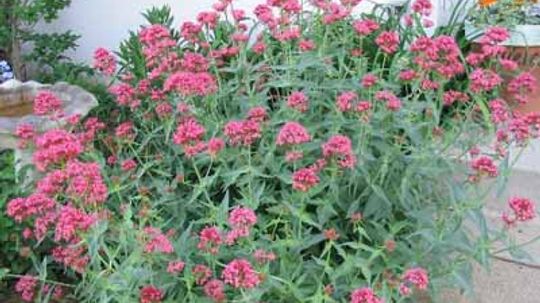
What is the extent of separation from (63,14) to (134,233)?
2977 mm

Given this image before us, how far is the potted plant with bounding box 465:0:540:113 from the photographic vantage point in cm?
308

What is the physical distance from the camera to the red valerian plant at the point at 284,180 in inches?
63.1

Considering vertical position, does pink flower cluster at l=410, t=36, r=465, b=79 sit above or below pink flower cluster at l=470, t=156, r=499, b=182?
above

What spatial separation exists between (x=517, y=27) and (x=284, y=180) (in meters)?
1.87

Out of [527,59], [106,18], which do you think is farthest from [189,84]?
[106,18]

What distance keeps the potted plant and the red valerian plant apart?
39.4 inches

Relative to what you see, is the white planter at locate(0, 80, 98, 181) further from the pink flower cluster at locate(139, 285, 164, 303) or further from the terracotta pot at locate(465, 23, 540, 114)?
Answer: the terracotta pot at locate(465, 23, 540, 114)

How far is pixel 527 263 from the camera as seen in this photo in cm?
235

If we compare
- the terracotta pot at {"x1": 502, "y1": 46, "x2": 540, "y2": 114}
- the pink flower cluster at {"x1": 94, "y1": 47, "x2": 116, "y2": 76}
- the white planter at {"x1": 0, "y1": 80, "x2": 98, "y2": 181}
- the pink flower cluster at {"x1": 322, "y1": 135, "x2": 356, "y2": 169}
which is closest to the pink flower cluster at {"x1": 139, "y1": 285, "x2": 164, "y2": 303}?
A: the pink flower cluster at {"x1": 322, "y1": 135, "x2": 356, "y2": 169}

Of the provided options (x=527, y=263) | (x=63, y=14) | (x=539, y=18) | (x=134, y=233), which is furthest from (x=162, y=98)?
(x=63, y=14)

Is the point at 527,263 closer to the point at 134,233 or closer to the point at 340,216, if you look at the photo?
the point at 340,216

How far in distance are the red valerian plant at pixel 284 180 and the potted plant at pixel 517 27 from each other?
100 centimetres

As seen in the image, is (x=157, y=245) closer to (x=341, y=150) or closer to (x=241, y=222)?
(x=241, y=222)

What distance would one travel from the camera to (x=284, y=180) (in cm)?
181
